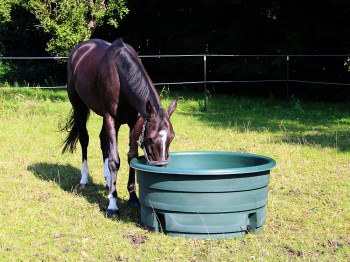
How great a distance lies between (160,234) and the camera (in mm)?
3482

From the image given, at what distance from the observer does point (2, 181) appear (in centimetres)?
491

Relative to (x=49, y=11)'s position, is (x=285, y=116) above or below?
below

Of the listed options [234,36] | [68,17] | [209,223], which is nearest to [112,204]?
[209,223]

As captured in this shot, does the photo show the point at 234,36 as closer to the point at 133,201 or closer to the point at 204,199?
the point at 133,201

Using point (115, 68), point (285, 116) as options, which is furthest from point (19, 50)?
point (115, 68)

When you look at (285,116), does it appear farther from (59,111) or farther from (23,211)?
(23,211)

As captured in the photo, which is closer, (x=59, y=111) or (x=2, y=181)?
(x=2, y=181)

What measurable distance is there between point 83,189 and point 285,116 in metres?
5.68

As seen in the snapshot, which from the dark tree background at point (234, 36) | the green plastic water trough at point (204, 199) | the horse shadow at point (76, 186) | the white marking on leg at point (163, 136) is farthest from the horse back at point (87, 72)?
the dark tree background at point (234, 36)

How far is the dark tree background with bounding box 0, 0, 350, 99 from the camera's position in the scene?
11953mm

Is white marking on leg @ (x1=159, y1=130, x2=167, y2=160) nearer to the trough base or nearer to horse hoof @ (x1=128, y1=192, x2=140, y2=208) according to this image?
the trough base

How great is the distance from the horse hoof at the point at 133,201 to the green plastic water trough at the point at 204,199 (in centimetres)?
67

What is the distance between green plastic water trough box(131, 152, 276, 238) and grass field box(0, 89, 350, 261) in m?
0.08

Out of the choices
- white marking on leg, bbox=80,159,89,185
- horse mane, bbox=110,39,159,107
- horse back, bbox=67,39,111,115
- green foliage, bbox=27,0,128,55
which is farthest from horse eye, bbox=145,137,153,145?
green foliage, bbox=27,0,128,55
